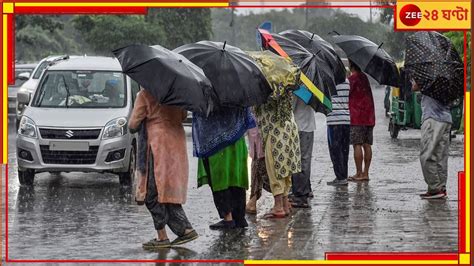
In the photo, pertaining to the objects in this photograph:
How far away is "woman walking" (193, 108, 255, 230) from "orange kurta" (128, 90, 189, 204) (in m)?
0.66

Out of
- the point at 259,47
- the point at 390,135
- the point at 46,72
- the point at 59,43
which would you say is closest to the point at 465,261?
the point at 259,47

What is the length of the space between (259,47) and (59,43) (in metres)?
70.0

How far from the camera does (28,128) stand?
56.5 ft

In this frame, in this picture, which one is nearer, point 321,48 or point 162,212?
point 162,212

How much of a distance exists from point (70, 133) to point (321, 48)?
3.92m

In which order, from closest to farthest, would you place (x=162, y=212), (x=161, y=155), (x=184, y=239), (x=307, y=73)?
(x=161, y=155), (x=162, y=212), (x=184, y=239), (x=307, y=73)

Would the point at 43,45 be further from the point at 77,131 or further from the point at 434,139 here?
the point at 434,139

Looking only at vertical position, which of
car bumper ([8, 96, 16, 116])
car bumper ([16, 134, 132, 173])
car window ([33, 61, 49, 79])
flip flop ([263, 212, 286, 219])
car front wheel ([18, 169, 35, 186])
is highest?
car window ([33, 61, 49, 79])

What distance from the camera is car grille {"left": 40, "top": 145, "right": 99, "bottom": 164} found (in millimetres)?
17016

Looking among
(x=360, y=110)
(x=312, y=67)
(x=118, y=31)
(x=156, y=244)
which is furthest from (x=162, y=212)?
(x=118, y=31)

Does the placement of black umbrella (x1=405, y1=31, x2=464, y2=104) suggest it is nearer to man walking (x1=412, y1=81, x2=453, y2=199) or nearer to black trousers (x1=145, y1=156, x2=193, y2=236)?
man walking (x1=412, y1=81, x2=453, y2=199)

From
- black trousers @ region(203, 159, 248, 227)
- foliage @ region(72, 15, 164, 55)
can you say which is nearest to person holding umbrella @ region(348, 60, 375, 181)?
black trousers @ region(203, 159, 248, 227)

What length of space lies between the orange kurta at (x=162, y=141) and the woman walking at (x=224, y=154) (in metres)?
0.66

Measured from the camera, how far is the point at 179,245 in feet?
37.7
